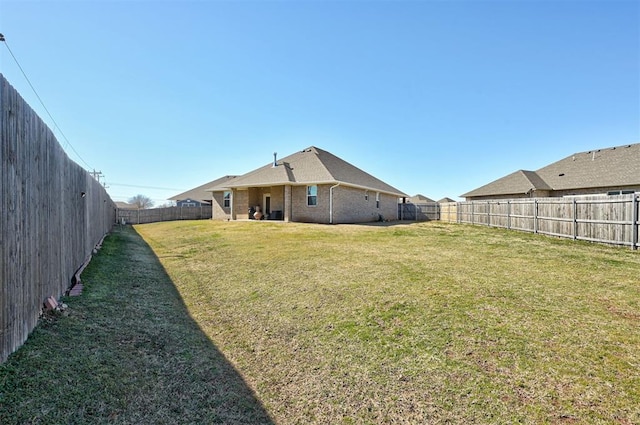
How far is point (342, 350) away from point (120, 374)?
7.66ft

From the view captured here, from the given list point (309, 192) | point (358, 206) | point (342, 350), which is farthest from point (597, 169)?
point (342, 350)

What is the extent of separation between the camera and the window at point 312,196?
69.7 ft

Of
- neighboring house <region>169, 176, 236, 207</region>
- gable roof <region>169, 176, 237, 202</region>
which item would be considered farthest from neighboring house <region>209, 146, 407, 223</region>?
neighboring house <region>169, 176, 236, 207</region>

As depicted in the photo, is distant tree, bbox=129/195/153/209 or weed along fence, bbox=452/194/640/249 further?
distant tree, bbox=129/195/153/209

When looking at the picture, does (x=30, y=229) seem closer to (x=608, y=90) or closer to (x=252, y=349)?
(x=252, y=349)

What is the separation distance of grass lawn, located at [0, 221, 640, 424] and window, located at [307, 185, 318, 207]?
14.4 meters

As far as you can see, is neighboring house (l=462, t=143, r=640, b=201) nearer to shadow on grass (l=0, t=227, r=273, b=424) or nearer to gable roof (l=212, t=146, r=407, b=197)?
gable roof (l=212, t=146, r=407, b=197)

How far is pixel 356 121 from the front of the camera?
22281 mm

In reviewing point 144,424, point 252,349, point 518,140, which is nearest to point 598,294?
point 252,349

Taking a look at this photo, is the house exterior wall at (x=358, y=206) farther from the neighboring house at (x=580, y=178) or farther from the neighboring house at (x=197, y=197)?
the neighboring house at (x=197, y=197)

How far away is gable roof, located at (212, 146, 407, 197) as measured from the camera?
2109 cm

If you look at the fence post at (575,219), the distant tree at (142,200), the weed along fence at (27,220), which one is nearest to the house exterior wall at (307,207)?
the fence post at (575,219)

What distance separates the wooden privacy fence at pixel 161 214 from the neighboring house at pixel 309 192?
32.5 ft

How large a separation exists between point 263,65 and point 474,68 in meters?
10.3
